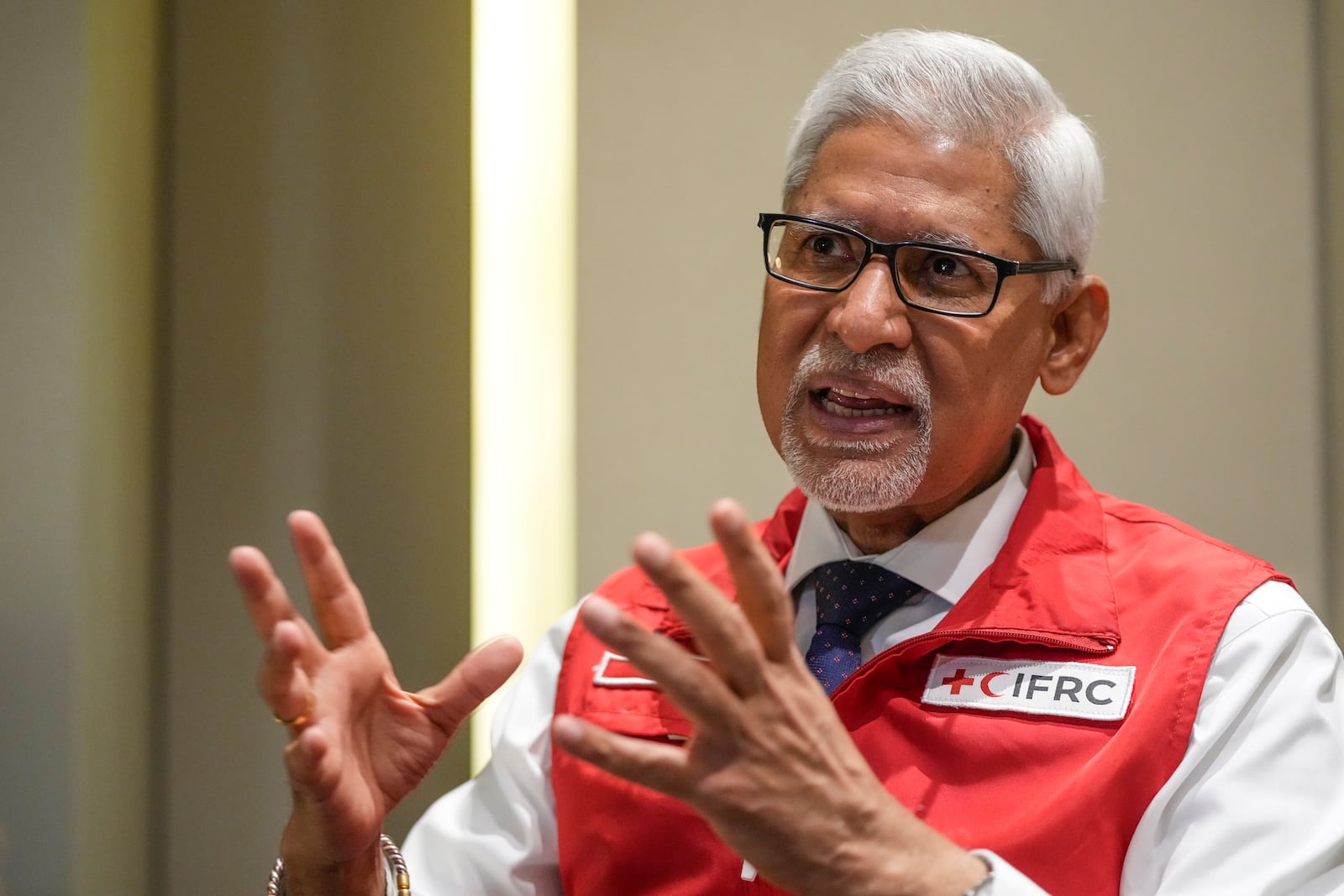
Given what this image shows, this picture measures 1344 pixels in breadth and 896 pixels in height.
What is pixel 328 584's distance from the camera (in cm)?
114

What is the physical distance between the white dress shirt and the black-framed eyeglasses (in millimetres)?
244

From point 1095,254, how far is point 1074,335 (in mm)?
627

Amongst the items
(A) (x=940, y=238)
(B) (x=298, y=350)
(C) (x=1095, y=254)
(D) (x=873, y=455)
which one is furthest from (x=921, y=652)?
(B) (x=298, y=350)

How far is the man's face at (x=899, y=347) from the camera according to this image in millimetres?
1408

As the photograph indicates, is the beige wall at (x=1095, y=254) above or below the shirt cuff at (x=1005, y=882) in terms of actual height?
above

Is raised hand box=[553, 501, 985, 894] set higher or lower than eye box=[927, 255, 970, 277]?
lower

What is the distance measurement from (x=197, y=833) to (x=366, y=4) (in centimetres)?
139

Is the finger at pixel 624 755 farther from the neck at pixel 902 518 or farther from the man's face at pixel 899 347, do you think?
the neck at pixel 902 518

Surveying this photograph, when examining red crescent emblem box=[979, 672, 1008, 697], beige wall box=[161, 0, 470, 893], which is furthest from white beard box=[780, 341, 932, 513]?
beige wall box=[161, 0, 470, 893]

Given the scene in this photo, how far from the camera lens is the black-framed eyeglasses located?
1411 millimetres

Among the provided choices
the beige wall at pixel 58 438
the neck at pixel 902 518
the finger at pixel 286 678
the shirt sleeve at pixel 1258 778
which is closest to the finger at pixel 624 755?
the finger at pixel 286 678

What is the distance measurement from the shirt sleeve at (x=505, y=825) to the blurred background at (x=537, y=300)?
0.54 m

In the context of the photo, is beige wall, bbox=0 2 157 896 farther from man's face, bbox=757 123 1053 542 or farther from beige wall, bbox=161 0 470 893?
man's face, bbox=757 123 1053 542

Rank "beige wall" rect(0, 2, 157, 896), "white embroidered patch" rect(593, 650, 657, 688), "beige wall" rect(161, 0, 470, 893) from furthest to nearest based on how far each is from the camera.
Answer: "beige wall" rect(161, 0, 470, 893)
"beige wall" rect(0, 2, 157, 896)
"white embroidered patch" rect(593, 650, 657, 688)
